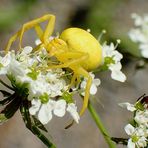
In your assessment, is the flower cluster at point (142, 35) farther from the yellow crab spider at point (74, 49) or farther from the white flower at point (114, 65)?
the yellow crab spider at point (74, 49)

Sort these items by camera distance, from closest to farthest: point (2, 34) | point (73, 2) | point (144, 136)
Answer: point (144, 136), point (2, 34), point (73, 2)

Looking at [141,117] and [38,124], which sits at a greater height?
Answer: [38,124]

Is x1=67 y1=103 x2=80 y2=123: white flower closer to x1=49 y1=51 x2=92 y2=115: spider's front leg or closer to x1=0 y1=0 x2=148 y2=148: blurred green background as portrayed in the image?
x1=49 y1=51 x2=92 y2=115: spider's front leg

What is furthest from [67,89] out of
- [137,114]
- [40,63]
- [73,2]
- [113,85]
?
[73,2]

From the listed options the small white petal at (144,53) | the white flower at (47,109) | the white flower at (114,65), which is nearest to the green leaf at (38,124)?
the white flower at (47,109)

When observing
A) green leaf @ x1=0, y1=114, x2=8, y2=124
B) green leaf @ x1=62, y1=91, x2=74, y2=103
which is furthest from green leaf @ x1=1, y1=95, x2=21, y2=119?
green leaf @ x1=62, y1=91, x2=74, y2=103

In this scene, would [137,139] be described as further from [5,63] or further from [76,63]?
[5,63]

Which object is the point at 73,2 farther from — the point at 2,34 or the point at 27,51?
the point at 27,51

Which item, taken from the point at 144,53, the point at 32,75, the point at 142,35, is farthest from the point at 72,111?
the point at 142,35
